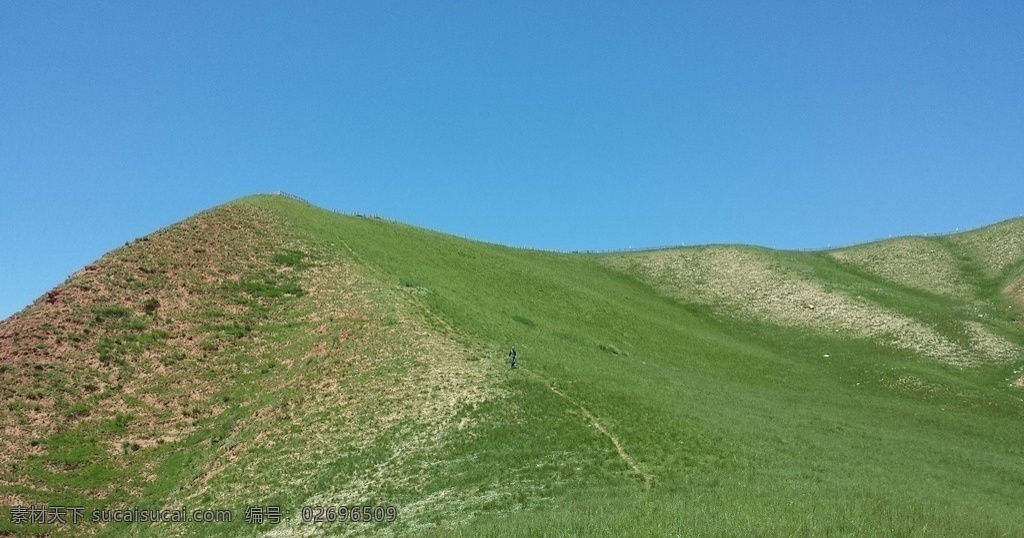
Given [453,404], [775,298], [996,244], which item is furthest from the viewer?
[996,244]

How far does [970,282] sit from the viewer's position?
299ft

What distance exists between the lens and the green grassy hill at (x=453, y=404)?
89.9 ft

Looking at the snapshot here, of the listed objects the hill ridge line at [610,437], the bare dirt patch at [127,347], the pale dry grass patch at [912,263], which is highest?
the pale dry grass patch at [912,263]

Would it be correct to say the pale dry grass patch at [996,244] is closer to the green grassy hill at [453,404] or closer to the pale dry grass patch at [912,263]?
the pale dry grass patch at [912,263]

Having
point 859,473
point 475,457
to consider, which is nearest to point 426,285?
point 475,457

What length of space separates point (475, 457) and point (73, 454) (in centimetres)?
2000

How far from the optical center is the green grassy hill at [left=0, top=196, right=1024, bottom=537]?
27.4 meters

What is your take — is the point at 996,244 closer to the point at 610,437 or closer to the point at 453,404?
the point at 610,437

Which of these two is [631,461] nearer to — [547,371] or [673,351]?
[547,371]

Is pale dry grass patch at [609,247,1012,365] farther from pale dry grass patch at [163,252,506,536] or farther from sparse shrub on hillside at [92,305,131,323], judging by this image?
sparse shrub on hillside at [92,305,131,323]

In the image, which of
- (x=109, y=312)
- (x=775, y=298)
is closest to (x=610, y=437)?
(x=109, y=312)

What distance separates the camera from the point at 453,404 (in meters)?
35.8

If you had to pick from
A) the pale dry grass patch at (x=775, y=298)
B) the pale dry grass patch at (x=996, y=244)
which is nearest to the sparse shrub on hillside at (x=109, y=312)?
the pale dry grass patch at (x=775, y=298)

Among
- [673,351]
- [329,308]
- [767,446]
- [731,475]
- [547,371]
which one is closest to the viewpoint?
[731,475]
